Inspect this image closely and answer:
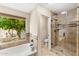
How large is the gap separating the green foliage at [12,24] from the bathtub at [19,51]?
0.58 feet

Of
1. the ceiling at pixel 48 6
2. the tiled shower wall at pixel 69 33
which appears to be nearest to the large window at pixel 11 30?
the ceiling at pixel 48 6

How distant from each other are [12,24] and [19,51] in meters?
0.35

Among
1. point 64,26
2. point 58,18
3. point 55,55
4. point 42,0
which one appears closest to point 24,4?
point 42,0

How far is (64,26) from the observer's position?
1448mm

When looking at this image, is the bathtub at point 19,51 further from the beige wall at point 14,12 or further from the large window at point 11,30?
the beige wall at point 14,12

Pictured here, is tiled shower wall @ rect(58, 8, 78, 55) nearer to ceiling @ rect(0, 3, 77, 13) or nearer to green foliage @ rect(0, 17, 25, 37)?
ceiling @ rect(0, 3, 77, 13)

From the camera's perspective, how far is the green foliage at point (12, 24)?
54.6 inches

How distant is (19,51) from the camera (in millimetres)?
1435

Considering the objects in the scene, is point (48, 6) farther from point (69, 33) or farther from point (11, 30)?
point (11, 30)

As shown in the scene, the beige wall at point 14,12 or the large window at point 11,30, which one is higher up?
the beige wall at point 14,12

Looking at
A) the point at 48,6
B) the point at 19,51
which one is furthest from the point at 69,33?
the point at 19,51

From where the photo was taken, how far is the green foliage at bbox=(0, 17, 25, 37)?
1387 mm

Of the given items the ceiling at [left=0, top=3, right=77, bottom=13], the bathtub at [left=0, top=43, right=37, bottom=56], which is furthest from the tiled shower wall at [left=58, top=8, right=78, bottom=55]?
the bathtub at [left=0, top=43, right=37, bottom=56]

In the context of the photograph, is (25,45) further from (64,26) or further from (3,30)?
(64,26)
